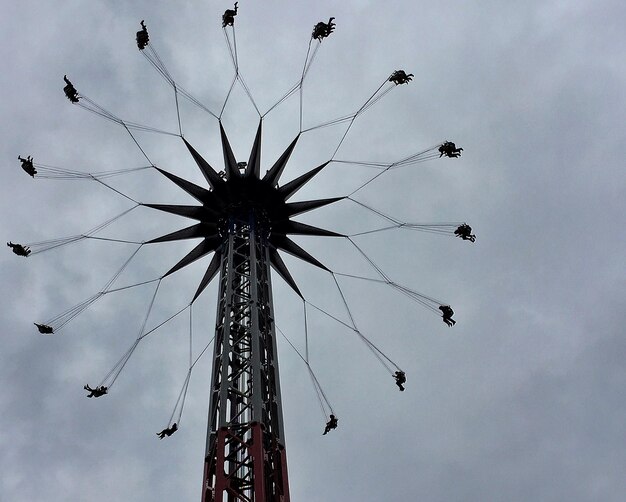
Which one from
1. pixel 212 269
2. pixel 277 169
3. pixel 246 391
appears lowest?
pixel 246 391

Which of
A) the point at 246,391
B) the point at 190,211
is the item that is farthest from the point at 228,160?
the point at 246,391

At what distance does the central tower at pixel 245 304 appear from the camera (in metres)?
24.0

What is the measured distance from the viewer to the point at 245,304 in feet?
94.8

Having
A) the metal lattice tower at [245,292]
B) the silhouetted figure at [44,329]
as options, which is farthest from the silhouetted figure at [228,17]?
the silhouetted figure at [44,329]

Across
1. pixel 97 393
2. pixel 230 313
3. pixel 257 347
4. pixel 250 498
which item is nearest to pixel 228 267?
pixel 230 313

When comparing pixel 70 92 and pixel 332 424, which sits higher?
pixel 70 92

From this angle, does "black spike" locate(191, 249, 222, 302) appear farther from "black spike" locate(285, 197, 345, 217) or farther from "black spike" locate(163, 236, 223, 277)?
"black spike" locate(285, 197, 345, 217)

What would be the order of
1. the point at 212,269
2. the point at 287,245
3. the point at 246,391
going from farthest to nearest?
the point at 287,245
the point at 212,269
the point at 246,391

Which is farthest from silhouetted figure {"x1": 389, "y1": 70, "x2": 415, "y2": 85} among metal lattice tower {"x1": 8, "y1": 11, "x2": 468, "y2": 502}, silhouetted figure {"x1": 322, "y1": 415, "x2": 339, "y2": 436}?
silhouetted figure {"x1": 322, "y1": 415, "x2": 339, "y2": 436}

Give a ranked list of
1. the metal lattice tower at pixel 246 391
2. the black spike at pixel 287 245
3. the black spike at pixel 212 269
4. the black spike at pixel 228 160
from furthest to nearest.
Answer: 1. the black spike at pixel 287 245
2. the black spike at pixel 212 269
3. the black spike at pixel 228 160
4. the metal lattice tower at pixel 246 391

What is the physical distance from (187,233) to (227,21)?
33.0ft

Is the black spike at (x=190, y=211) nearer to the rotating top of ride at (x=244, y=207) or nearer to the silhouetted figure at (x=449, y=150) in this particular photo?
the rotating top of ride at (x=244, y=207)

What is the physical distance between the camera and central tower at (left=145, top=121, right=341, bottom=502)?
2403cm

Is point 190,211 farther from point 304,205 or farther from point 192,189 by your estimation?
point 304,205
